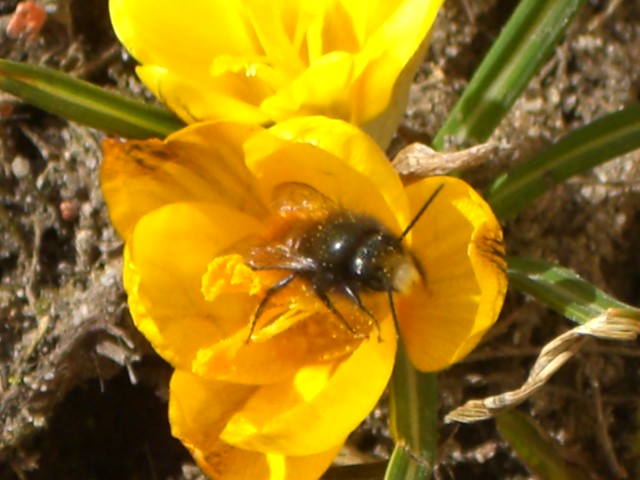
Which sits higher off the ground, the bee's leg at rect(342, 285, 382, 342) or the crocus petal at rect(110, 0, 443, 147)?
the crocus petal at rect(110, 0, 443, 147)

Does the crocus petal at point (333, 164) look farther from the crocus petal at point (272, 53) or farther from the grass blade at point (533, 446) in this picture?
the grass blade at point (533, 446)

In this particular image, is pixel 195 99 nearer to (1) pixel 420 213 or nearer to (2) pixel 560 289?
(1) pixel 420 213

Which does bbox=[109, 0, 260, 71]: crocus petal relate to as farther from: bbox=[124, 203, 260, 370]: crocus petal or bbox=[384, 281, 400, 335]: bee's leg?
A: bbox=[384, 281, 400, 335]: bee's leg

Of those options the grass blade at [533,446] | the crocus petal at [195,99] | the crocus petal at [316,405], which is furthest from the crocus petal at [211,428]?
the grass blade at [533,446]

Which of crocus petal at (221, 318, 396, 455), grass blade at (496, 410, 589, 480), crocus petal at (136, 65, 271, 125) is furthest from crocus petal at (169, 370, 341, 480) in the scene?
grass blade at (496, 410, 589, 480)

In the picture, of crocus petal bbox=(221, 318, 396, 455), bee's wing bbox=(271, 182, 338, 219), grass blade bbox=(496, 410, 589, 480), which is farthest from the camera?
grass blade bbox=(496, 410, 589, 480)

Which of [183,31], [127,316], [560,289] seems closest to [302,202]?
[183,31]

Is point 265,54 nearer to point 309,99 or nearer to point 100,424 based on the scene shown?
point 309,99
